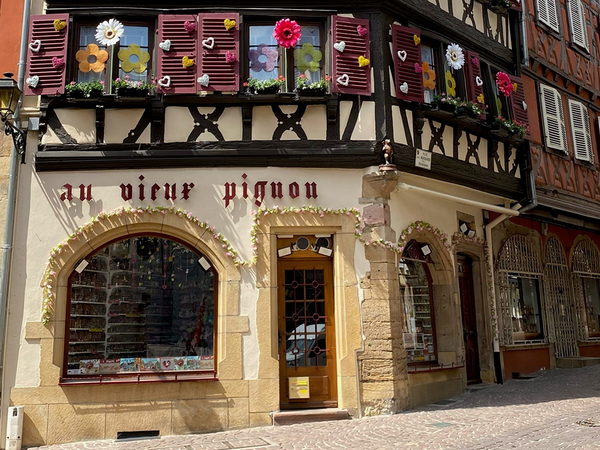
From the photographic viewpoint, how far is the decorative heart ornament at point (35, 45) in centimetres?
805

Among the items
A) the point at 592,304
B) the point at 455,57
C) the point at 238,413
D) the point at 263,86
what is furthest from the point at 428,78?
the point at 592,304

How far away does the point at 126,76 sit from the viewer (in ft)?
26.5

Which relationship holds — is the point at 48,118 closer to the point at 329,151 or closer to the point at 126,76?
the point at 126,76

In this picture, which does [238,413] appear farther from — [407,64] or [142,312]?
[407,64]

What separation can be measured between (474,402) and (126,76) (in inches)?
259

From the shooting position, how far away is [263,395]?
746 cm

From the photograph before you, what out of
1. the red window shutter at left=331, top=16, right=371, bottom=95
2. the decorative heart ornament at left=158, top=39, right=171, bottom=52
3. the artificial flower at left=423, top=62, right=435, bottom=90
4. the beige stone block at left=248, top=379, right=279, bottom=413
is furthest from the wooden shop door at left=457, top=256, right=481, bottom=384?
the decorative heart ornament at left=158, top=39, right=171, bottom=52

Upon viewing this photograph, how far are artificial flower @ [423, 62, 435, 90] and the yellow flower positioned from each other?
402 cm

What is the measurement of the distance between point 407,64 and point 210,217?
360cm

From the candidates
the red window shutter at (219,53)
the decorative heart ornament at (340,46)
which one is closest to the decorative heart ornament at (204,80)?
the red window shutter at (219,53)

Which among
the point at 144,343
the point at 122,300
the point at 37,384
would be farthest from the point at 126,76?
the point at 37,384

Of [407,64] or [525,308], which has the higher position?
[407,64]

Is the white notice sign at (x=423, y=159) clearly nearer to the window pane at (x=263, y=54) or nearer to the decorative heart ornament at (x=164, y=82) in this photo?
the window pane at (x=263, y=54)

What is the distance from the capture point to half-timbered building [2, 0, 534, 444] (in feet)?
24.5
